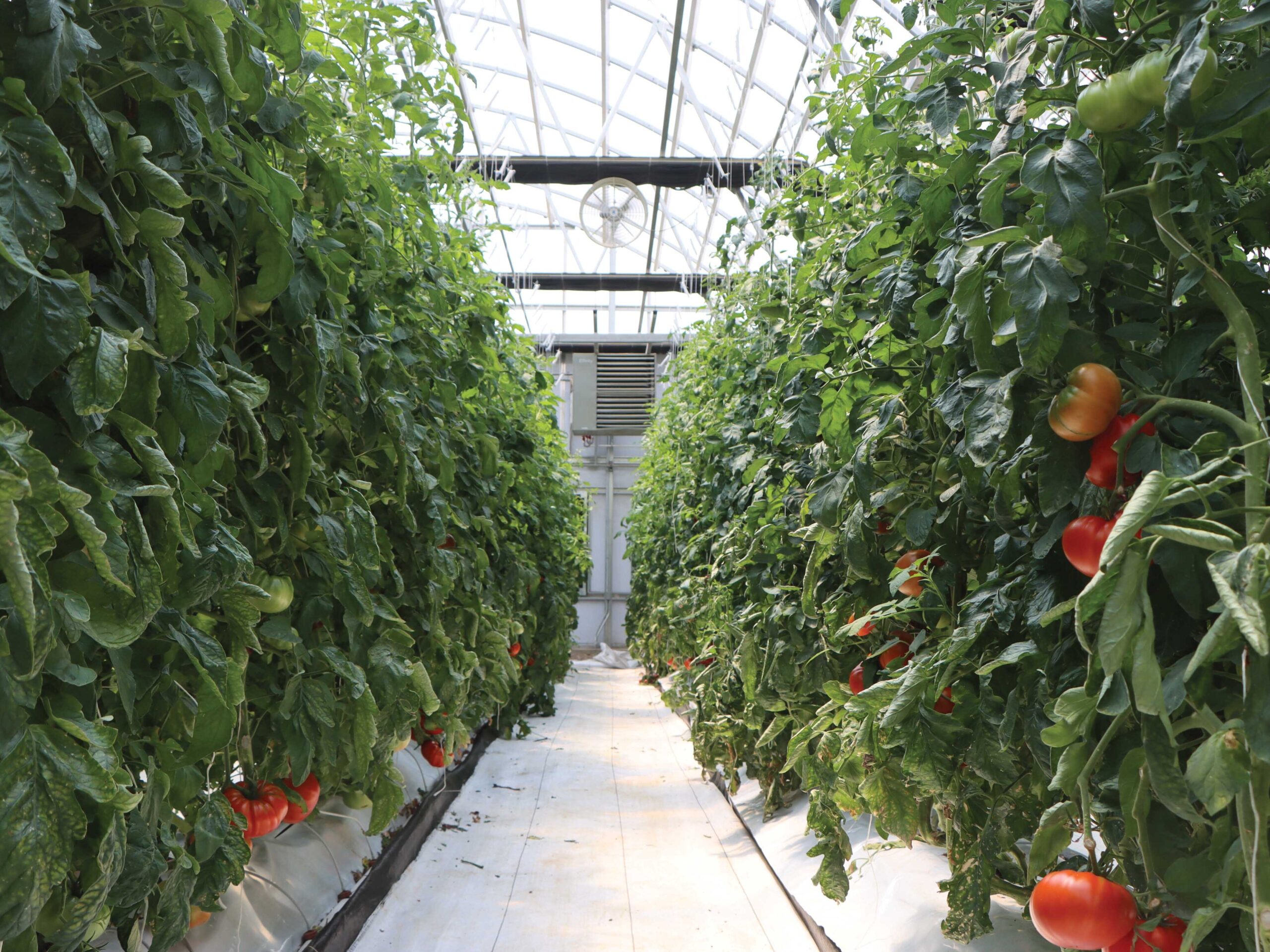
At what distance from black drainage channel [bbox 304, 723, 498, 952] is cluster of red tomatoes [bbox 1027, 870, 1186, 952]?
4.72 feet

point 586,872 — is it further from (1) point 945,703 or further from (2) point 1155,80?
(2) point 1155,80

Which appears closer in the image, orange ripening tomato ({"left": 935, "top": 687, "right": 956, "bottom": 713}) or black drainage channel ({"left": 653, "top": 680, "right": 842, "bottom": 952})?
orange ripening tomato ({"left": 935, "top": 687, "right": 956, "bottom": 713})

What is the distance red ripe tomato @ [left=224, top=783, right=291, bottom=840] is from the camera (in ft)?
4.93

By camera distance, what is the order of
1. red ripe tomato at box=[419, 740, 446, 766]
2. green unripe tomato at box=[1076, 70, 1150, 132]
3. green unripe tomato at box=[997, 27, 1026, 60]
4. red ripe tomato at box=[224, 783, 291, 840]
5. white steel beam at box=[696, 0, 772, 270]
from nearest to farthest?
green unripe tomato at box=[1076, 70, 1150, 132] < green unripe tomato at box=[997, 27, 1026, 60] < red ripe tomato at box=[224, 783, 291, 840] < red ripe tomato at box=[419, 740, 446, 766] < white steel beam at box=[696, 0, 772, 270]

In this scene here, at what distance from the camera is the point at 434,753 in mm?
2826

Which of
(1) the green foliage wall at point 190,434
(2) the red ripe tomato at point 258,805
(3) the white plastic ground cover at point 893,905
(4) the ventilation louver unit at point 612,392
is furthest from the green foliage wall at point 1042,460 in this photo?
(4) the ventilation louver unit at point 612,392

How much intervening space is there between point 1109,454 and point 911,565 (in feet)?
1.76

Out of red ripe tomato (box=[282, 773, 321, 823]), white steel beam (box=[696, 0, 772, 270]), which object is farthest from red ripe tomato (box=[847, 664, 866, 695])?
white steel beam (box=[696, 0, 772, 270])

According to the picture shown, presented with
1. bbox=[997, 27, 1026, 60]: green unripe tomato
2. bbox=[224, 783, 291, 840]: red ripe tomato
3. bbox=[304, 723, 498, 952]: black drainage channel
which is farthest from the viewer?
bbox=[304, 723, 498, 952]: black drainage channel

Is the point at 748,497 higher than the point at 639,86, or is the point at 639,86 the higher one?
the point at 639,86

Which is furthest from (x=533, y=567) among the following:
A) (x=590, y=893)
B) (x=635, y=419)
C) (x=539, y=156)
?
(x=635, y=419)

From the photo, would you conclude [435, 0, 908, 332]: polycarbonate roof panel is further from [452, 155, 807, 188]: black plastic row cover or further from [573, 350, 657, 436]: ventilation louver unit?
[573, 350, 657, 436]: ventilation louver unit

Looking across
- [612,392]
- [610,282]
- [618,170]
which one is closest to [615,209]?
[618,170]

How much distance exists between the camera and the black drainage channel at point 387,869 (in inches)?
78.5
